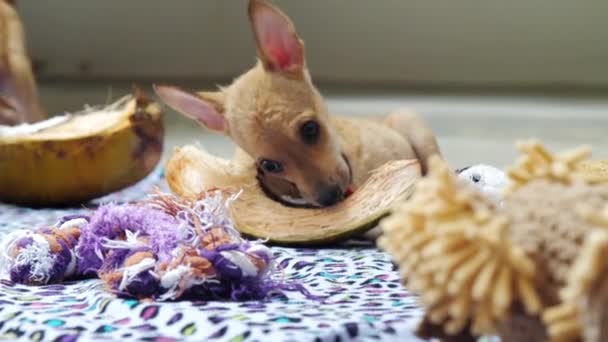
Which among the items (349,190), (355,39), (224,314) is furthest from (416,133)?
(355,39)

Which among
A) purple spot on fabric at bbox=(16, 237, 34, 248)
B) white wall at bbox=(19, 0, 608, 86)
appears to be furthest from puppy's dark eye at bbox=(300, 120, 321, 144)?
white wall at bbox=(19, 0, 608, 86)

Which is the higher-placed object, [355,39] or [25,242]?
[355,39]

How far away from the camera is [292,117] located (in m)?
1.56

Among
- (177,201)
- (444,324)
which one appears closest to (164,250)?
(177,201)

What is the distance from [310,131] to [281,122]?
0.20 feet

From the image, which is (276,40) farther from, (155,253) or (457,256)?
(457,256)

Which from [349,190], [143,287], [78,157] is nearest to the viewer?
[143,287]

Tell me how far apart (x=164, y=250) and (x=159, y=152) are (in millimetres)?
1079

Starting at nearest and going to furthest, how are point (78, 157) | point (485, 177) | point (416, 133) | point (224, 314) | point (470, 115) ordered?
1. point (224, 314)
2. point (485, 177)
3. point (416, 133)
4. point (78, 157)
5. point (470, 115)

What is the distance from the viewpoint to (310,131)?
1583mm

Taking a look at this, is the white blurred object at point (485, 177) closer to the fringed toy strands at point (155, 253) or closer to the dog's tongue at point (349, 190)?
A: the dog's tongue at point (349, 190)

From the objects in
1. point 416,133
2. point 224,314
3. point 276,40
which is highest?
point 276,40

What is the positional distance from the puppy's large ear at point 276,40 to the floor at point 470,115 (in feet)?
3.66

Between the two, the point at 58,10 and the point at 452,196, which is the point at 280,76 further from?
the point at 58,10
